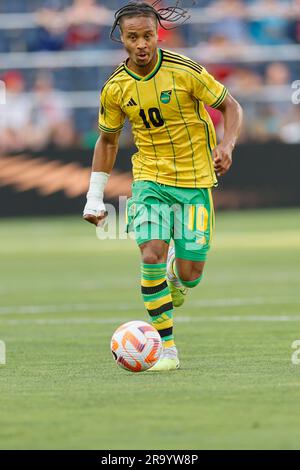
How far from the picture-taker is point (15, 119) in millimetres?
28047

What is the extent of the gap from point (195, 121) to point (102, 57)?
776 inches

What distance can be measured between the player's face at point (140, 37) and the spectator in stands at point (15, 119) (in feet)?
61.0

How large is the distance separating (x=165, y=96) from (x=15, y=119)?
19184mm

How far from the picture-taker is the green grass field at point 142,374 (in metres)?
6.36

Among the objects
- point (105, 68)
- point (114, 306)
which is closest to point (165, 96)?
point (114, 306)

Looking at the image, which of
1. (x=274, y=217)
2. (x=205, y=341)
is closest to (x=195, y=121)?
(x=205, y=341)

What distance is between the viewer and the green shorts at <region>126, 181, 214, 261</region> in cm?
907

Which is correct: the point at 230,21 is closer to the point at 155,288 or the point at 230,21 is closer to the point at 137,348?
the point at 155,288

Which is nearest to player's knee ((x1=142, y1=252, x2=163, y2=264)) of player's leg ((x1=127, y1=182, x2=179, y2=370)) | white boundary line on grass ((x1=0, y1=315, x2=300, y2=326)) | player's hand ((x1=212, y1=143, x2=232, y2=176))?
player's leg ((x1=127, y1=182, x2=179, y2=370))

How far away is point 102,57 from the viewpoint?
28.8 m

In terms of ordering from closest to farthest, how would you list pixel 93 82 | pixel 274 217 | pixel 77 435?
pixel 77 435, pixel 274 217, pixel 93 82

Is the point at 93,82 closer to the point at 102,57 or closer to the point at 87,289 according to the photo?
the point at 102,57

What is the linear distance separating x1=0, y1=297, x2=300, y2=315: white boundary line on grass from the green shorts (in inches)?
171

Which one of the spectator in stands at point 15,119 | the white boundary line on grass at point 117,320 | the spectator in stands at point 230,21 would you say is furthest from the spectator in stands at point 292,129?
the white boundary line on grass at point 117,320
